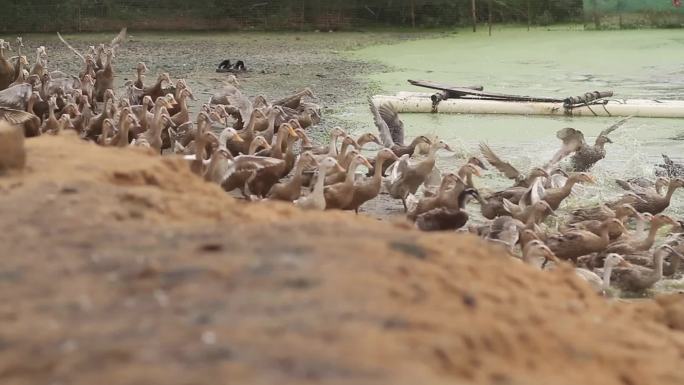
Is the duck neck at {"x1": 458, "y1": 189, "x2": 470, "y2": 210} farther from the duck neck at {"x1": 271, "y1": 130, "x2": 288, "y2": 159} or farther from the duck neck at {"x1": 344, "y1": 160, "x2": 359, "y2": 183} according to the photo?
the duck neck at {"x1": 271, "y1": 130, "x2": 288, "y2": 159}

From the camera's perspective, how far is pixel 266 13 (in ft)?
96.8

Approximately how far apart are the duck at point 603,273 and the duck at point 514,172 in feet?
5.99

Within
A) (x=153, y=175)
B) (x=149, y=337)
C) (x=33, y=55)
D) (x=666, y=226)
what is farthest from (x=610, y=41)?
(x=149, y=337)

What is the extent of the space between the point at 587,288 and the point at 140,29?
27196mm

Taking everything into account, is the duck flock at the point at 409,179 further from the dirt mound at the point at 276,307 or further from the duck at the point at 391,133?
the dirt mound at the point at 276,307

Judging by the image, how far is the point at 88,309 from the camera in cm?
257

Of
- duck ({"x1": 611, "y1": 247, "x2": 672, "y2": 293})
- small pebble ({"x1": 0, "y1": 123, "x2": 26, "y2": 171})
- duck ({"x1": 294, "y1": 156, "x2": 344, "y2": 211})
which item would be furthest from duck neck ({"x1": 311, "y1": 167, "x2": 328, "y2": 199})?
small pebble ({"x1": 0, "y1": 123, "x2": 26, "y2": 171})

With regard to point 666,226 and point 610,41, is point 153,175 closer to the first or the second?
point 666,226

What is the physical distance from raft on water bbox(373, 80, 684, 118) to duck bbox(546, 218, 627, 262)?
6068 mm

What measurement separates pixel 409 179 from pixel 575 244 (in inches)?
81.3

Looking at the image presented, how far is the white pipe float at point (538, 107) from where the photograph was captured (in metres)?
13.4

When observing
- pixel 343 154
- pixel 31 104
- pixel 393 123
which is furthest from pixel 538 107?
pixel 31 104

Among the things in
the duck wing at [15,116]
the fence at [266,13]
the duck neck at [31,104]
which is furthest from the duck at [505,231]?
the fence at [266,13]

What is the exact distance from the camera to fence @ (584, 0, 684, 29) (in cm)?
2553
